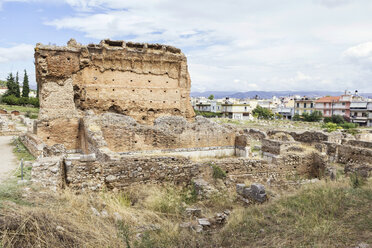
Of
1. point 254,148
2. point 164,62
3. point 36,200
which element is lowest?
point 254,148

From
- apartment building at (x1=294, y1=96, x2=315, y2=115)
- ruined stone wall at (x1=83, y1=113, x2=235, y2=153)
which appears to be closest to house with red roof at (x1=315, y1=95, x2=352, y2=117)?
apartment building at (x1=294, y1=96, x2=315, y2=115)

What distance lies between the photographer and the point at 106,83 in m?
21.5

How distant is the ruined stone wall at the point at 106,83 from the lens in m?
18.5

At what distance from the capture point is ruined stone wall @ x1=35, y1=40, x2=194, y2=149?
1845 cm

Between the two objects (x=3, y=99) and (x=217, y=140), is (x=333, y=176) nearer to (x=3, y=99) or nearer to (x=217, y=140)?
(x=217, y=140)

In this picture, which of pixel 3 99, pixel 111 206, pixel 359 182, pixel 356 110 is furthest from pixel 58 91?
pixel 356 110

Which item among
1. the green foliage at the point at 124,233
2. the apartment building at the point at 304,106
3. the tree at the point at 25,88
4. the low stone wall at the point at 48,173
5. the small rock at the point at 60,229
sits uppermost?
the tree at the point at 25,88

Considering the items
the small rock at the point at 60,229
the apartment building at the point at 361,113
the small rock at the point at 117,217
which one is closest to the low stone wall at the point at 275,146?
the small rock at the point at 117,217

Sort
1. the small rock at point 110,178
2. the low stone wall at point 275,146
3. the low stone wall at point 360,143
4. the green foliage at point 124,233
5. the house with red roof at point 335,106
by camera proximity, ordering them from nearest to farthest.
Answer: the green foliage at point 124,233
the small rock at point 110,178
the low stone wall at point 275,146
the low stone wall at point 360,143
the house with red roof at point 335,106

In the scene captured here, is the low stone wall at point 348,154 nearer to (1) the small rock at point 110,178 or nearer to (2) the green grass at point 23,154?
(1) the small rock at point 110,178

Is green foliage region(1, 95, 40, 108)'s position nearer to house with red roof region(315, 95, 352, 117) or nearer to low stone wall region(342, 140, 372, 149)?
low stone wall region(342, 140, 372, 149)

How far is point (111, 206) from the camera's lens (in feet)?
20.4

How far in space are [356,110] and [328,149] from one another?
62.6 meters

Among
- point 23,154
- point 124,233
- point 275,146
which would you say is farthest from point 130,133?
point 124,233
